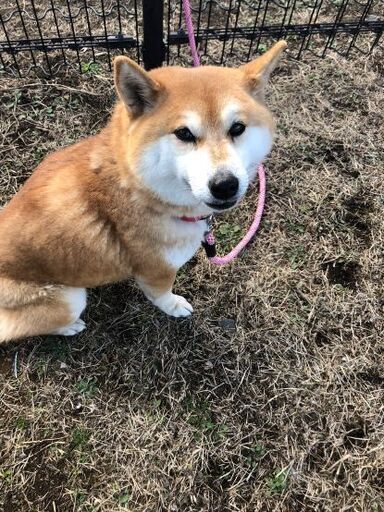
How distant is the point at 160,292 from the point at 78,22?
9.45 feet

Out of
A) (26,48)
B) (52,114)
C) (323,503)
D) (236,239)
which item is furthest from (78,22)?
(323,503)

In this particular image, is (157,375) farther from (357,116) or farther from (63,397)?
(357,116)

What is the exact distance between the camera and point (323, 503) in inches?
93.1

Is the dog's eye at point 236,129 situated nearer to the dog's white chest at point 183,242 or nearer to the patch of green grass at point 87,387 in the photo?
the dog's white chest at point 183,242

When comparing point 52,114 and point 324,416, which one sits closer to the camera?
point 324,416

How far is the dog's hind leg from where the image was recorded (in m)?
2.30

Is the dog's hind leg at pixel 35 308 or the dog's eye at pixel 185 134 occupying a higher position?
the dog's eye at pixel 185 134

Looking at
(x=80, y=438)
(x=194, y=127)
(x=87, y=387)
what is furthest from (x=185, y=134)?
(x=80, y=438)

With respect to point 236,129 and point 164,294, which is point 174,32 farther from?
point 164,294

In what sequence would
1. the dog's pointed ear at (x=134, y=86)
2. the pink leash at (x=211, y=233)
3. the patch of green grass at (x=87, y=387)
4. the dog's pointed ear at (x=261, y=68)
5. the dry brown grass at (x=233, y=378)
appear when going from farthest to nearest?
the pink leash at (x=211, y=233)
the patch of green grass at (x=87, y=387)
the dry brown grass at (x=233, y=378)
the dog's pointed ear at (x=261, y=68)
the dog's pointed ear at (x=134, y=86)

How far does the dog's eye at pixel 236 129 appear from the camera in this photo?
76.0 inches

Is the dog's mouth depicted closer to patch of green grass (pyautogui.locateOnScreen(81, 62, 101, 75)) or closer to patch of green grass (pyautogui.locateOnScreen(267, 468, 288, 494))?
patch of green grass (pyautogui.locateOnScreen(267, 468, 288, 494))

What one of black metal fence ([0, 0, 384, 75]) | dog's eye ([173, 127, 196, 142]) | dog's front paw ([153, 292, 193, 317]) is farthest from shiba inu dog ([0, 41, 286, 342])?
black metal fence ([0, 0, 384, 75])

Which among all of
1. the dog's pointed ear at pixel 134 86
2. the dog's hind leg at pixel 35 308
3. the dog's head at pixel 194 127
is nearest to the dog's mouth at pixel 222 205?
the dog's head at pixel 194 127
